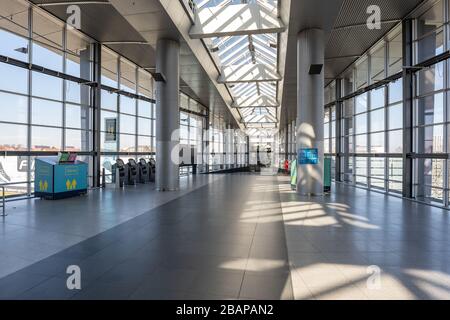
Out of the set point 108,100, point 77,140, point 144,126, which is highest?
point 108,100

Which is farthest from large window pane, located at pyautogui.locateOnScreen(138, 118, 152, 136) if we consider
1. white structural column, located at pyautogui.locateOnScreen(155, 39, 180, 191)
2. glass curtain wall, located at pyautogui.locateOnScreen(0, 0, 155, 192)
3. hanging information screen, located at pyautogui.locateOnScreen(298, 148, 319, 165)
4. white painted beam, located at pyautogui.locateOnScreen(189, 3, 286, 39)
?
hanging information screen, located at pyautogui.locateOnScreen(298, 148, 319, 165)

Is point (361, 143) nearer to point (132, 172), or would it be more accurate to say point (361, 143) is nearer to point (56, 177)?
point (132, 172)

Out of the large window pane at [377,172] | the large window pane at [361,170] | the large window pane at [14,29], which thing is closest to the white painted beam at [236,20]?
the large window pane at [14,29]

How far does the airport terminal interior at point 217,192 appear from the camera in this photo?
375cm

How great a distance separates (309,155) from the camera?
1086 centimetres

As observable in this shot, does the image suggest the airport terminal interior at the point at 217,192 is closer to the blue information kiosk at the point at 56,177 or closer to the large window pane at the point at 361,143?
the blue information kiosk at the point at 56,177

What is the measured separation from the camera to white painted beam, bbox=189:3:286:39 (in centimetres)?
1098

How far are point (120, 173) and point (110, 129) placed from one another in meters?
2.49

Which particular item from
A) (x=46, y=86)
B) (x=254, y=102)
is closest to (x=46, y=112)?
(x=46, y=86)

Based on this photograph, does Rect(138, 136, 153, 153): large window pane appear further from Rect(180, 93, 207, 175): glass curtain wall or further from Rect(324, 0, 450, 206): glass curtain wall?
Rect(324, 0, 450, 206): glass curtain wall
